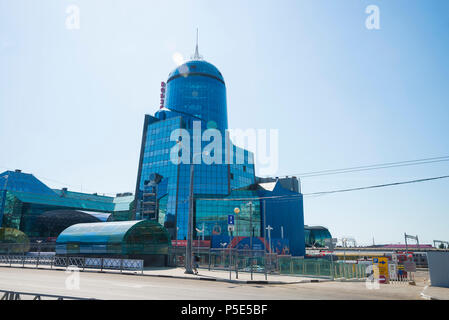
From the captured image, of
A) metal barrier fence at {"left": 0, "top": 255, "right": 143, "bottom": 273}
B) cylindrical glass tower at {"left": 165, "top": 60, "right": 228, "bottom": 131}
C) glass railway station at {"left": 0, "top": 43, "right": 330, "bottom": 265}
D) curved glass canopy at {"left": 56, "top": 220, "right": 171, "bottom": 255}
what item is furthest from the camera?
cylindrical glass tower at {"left": 165, "top": 60, "right": 228, "bottom": 131}

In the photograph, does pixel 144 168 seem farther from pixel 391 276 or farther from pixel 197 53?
pixel 391 276

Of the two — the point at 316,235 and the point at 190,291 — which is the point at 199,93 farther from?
the point at 190,291

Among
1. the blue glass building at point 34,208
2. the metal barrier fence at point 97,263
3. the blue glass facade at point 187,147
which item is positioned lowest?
the metal barrier fence at point 97,263

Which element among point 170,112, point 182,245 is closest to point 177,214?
point 182,245

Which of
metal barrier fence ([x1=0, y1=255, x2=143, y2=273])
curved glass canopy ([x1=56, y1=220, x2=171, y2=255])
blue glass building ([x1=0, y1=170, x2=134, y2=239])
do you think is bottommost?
metal barrier fence ([x1=0, y1=255, x2=143, y2=273])

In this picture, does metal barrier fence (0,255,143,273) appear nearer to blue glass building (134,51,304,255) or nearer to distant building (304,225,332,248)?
blue glass building (134,51,304,255)

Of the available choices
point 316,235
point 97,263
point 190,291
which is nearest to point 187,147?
point 97,263

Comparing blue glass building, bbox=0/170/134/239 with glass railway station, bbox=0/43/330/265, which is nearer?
glass railway station, bbox=0/43/330/265

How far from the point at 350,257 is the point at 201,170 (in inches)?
1812

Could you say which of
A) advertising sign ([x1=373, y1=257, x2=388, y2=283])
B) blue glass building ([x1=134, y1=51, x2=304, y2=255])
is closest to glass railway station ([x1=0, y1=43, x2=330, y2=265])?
blue glass building ([x1=134, y1=51, x2=304, y2=255])

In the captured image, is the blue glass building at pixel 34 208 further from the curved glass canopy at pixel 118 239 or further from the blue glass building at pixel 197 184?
the curved glass canopy at pixel 118 239

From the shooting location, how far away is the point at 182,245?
5853 cm

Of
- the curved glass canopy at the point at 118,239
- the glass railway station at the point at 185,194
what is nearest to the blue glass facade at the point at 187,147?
the glass railway station at the point at 185,194

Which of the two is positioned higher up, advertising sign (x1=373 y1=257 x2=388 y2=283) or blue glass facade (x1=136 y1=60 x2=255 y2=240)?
blue glass facade (x1=136 y1=60 x2=255 y2=240)
